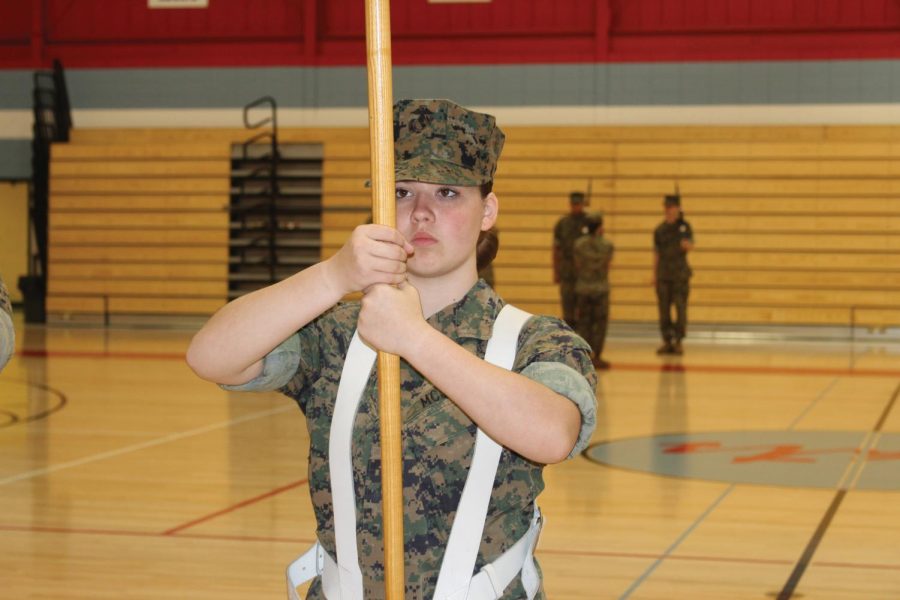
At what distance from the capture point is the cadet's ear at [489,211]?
89.6 inches

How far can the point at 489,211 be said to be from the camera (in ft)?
7.57

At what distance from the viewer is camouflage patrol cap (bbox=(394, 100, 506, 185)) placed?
7.00 feet

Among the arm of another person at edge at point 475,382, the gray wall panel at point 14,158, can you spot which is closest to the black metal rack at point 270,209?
the gray wall panel at point 14,158

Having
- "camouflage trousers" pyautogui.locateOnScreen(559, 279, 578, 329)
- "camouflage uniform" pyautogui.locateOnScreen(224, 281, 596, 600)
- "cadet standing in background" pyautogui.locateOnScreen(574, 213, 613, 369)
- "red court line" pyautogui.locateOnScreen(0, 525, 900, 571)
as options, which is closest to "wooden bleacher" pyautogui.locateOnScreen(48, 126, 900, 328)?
"camouflage trousers" pyautogui.locateOnScreen(559, 279, 578, 329)

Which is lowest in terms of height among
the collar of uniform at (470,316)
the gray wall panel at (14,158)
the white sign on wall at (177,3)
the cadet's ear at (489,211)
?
the collar of uniform at (470,316)

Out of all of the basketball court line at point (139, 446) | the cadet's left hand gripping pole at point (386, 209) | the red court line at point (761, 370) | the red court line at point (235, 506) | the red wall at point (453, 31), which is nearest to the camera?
the cadet's left hand gripping pole at point (386, 209)

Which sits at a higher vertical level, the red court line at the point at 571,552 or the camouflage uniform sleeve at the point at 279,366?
the camouflage uniform sleeve at the point at 279,366

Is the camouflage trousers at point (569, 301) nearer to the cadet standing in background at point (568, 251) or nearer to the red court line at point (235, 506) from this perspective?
the cadet standing in background at point (568, 251)

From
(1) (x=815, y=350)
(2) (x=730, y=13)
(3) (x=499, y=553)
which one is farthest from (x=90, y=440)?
(2) (x=730, y=13)

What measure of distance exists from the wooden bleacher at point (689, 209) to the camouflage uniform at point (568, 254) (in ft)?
12.4

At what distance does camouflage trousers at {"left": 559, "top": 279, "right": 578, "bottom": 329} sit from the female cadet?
1238 cm

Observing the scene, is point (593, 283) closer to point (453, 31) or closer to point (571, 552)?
point (453, 31)

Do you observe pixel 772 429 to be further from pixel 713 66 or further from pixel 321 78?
pixel 321 78

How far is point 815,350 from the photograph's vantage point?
658 inches
